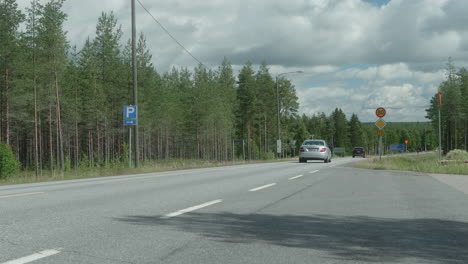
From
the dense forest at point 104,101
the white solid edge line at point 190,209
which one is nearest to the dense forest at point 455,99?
the dense forest at point 104,101

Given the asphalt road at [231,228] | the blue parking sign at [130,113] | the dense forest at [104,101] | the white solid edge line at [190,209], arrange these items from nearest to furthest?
the asphalt road at [231,228] < the white solid edge line at [190,209] < the blue parking sign at [130,113] < the dense forest at [104,101]

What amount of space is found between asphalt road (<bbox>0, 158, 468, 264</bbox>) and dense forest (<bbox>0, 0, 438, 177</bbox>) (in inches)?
717

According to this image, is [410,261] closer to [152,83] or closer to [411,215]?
[411,215]

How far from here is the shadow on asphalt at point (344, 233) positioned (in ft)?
16.0

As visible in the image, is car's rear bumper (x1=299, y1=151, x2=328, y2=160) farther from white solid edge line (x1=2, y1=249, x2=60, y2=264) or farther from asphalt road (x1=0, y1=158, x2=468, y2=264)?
white solid edge line (x1=2, y1=249, x2=60, y2=264)

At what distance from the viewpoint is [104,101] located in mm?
54031

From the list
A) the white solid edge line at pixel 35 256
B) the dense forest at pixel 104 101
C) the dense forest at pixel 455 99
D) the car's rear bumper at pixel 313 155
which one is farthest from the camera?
the dense forest at pixel 455 99

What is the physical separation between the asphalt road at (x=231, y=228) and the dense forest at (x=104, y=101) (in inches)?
717

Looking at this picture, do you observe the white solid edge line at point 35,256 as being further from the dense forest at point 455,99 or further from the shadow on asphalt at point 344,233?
the dense forest at point 455,99

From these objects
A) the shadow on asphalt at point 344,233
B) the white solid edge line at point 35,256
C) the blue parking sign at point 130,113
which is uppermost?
the blue parking sign at point 130,113

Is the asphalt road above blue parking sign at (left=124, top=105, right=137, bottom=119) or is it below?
below

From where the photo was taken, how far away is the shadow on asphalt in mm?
4875

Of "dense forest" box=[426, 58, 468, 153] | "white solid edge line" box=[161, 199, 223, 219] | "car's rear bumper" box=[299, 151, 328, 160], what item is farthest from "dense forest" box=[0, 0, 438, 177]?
"white solid edge line" box=[161, 199, 223, 219]

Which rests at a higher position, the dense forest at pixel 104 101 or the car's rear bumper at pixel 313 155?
the dense forest at pixel 104 101
